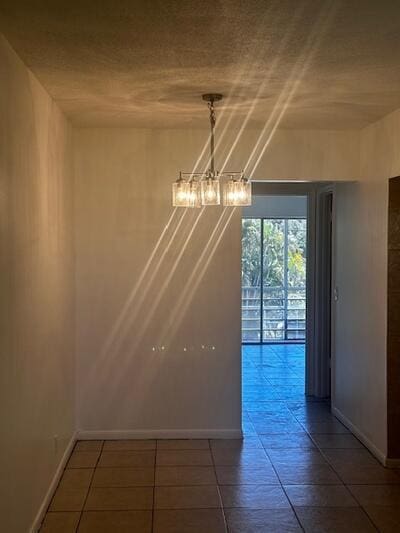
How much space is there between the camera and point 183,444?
15.0ft

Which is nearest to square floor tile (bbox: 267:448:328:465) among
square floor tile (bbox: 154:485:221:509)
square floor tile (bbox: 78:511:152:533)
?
square floor tile (bbox: 154:485:221:509)

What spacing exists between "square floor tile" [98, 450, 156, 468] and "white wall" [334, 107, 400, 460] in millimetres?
1643

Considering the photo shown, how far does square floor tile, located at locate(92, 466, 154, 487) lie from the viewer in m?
3.80

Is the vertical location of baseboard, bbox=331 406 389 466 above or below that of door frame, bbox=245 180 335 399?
below

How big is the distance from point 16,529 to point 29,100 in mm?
2127

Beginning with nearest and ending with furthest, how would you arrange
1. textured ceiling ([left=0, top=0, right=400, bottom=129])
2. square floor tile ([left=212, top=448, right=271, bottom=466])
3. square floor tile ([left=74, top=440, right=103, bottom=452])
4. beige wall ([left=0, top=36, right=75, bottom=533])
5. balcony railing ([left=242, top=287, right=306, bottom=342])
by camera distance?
textured ceiling ([left=0, top=0, right=400, bottom=129]) < beige wall ([left=0, top=36, right=75, bottom=533]) < square floor tile ([left=212, top=448, right=271, bottom=466]) < square floor tile ([left=74, top=440, right=103, bottom=452]) < balcony railing ([left=242, top=287, right=306, bottom=342])

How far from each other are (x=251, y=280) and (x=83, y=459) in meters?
5.32

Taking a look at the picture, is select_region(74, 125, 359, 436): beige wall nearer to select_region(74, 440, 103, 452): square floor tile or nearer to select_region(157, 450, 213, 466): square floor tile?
select_region(74, 440, 103, 452): square floor tile

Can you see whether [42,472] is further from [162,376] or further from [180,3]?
[180,3]

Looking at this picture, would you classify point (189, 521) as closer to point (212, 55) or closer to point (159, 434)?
point (159, 434)

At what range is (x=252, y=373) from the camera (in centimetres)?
703

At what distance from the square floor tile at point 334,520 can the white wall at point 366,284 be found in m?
0.84

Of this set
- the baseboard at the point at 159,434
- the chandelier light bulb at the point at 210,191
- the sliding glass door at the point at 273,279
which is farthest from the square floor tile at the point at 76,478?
the sliding glass door at the point at 273,279

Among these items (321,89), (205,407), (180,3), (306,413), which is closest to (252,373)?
(306,413)
